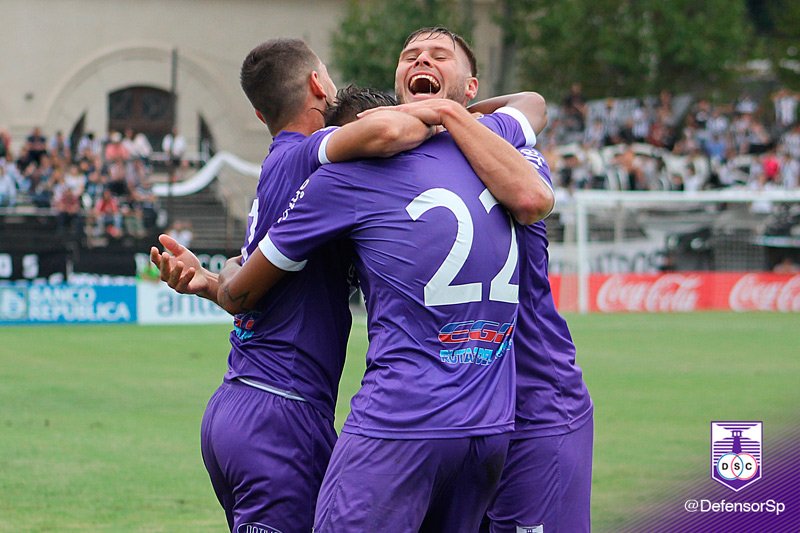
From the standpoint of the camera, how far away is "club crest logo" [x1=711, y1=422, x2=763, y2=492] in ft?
20.9

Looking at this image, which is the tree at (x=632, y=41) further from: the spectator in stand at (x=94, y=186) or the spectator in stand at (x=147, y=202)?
the spectator in stand at (x=94, y=186)

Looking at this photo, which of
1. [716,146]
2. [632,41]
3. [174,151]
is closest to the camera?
[174,151]

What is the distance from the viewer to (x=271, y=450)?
404cm

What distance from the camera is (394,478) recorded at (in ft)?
11.6

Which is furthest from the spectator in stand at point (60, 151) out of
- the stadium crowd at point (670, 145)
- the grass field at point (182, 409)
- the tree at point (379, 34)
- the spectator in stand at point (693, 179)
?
the spectator in stand at point (693, 179)

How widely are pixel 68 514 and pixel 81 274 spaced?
1504cm

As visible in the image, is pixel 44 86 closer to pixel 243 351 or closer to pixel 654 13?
pixel 654 13

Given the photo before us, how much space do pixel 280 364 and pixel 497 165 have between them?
1.01m

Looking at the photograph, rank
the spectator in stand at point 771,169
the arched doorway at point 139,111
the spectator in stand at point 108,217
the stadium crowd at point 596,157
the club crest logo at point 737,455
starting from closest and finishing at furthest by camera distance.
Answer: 1. the club crest logo at point 737,455
2. the spectator in stand at point 108,217
3. the stadium crowd at point 596,157
4. the spectator in stand at point 771,169
5. the arched doorway at point 139,111

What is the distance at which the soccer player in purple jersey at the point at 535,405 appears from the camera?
407 centimetres

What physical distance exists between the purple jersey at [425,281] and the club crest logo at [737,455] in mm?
2982

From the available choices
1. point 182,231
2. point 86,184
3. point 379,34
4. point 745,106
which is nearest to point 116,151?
point 86,184

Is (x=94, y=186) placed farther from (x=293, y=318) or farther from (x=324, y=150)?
(x=324, y=150)

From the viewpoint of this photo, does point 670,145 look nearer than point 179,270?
No
